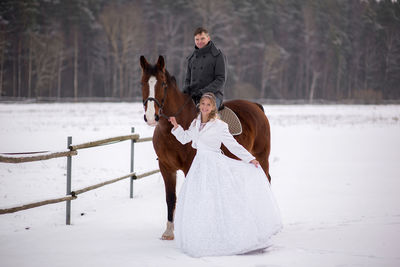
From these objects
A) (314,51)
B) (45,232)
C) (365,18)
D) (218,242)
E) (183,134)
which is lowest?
(45,232)

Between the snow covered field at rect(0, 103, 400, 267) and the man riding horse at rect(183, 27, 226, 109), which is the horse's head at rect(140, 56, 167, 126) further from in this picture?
the snow covered field at rect(0, 103, 400, 267)

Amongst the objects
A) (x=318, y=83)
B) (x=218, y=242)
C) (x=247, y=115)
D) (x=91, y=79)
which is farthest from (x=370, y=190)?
(x=318, y=83)

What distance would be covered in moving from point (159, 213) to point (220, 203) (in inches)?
102

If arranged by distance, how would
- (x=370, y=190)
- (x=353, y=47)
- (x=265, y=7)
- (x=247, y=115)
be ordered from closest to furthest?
(x=247, y=115) < (x=370, y=190) < (x=265, y=7) < (x=353, y=47)

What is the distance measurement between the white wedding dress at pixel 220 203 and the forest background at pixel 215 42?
35081 millimetres

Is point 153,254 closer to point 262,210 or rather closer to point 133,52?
point 262,210

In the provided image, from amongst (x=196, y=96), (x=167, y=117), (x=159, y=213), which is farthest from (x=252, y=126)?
(x=159, y=213)

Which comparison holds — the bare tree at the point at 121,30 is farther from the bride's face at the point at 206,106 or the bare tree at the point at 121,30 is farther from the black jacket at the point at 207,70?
the bride's face at the point at 206,106

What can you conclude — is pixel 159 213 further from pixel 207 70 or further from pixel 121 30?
pixel 121 30

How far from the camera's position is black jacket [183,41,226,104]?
512 cm

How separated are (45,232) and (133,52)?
1581 inches

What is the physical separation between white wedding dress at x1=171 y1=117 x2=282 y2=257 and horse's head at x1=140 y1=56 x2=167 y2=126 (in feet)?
1.27

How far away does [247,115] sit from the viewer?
5875mm

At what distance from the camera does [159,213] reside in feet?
21.5
